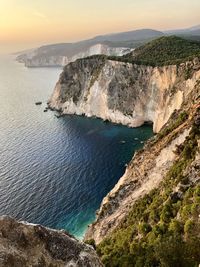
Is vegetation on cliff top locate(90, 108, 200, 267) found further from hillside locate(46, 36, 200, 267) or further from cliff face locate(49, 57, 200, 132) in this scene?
cliff face locate(49, 57, 200, 132)

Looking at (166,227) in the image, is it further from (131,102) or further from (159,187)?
(131,102)

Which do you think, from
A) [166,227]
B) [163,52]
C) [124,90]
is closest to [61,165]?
[124,90]

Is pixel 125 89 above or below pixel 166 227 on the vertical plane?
below

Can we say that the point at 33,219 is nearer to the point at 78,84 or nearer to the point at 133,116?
the point at 133,116

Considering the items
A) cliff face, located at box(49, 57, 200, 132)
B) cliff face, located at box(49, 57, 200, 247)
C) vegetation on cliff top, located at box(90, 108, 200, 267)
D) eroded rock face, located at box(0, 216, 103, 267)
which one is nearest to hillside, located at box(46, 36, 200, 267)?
vegetation on cliff top, located at box(90, 108, 200, 267)

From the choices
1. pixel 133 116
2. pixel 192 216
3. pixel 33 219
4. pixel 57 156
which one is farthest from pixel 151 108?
pixel 192 216
